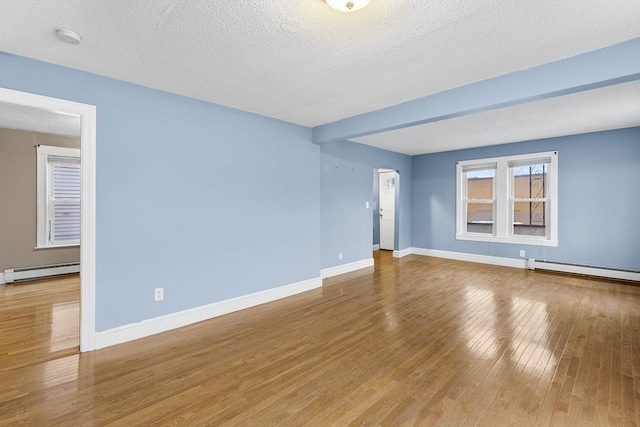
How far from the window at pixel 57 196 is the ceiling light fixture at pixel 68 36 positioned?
422 centimetres

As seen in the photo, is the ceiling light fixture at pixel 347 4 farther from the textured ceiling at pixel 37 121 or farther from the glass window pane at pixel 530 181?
the glass window pane at pixel 530 181

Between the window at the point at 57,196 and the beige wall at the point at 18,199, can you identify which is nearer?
the beige wall at the point at 18,199

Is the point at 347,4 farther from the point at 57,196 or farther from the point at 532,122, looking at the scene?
the point at 57,196

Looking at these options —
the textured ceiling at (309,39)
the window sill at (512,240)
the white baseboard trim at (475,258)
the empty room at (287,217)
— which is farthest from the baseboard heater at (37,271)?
the window sill at (512,240)

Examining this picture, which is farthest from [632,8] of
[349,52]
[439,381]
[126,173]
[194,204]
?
[126,173]

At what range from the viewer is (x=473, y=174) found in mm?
6688

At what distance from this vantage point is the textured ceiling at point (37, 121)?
3.85 metres

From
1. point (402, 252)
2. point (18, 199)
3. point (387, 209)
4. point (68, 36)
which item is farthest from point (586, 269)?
point (18, 199)

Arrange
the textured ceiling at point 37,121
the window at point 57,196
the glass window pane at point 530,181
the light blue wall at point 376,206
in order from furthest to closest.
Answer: the light blue wall at point 376,206, the glass window pane at point 530,181, the window at point 57,196, the textured ceiling at point 37,121

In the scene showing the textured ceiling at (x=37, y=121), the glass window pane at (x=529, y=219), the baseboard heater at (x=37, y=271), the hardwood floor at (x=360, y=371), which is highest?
the textured ceiling at (x=37, y=121)

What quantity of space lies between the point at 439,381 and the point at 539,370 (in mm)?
862

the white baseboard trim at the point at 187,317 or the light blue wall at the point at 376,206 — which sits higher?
the light blue wall at the point at 376,206

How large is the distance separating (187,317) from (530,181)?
6.66 metres

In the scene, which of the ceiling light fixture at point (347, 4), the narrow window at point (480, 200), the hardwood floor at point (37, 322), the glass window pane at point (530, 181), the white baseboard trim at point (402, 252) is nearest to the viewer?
the ceiling light fixture at point (347, 4)
